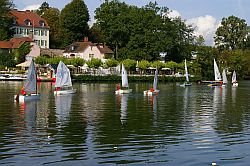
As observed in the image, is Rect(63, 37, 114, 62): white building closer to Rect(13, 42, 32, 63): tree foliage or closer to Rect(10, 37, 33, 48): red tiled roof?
Rect(10, 37, 33, 48): red tiled roof

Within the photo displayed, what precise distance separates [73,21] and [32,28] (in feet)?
39.7

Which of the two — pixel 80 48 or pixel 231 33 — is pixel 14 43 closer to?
pixel 80 48

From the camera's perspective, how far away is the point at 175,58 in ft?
513

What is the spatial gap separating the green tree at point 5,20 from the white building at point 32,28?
12.0 feet

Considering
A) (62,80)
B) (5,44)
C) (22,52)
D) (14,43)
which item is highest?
(14,43)

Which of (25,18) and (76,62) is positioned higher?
(25,18)

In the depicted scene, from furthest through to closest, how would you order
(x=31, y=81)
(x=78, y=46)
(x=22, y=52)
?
(x=78, y=46), (x=22, y=52), (x=31, y=81)

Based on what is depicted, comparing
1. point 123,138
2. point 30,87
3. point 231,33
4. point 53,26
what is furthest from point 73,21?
point 123,138

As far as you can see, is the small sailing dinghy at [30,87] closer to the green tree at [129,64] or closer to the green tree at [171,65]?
the green tree at [129,64]

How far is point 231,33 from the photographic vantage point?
18538 centimetres

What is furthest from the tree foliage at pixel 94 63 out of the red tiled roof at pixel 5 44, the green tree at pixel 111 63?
the red tiled roof at pixel 5 44

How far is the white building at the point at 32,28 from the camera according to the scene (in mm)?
143125

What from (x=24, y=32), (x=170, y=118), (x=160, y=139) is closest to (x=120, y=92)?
(x=170, y=118)

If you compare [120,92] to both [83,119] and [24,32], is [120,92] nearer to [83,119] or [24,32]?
[83,119]
